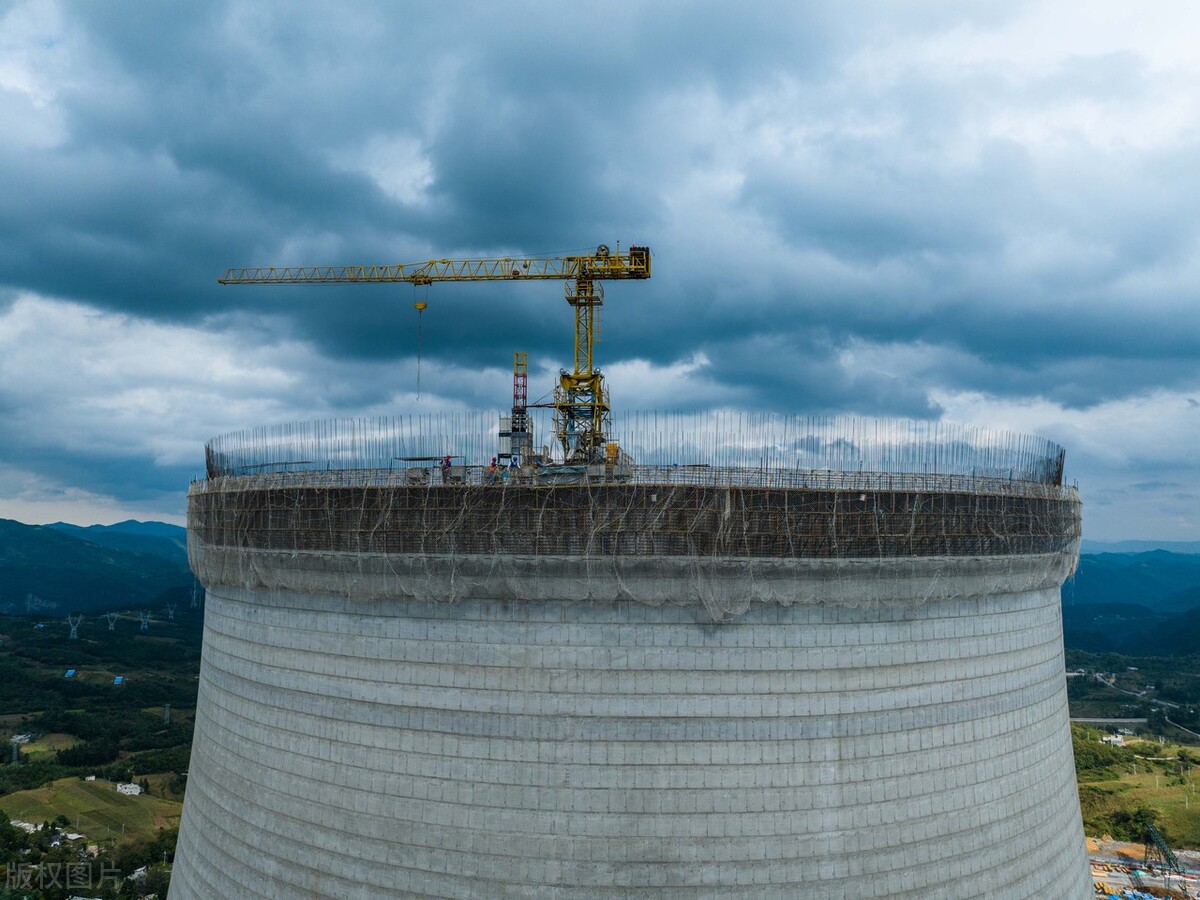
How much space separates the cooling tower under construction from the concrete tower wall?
6cm

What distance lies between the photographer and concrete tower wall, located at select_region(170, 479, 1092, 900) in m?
18.0

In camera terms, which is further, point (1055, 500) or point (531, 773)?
point (1055, 500)

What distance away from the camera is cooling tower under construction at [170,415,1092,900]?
59.1 feet

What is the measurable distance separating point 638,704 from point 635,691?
1.00ft

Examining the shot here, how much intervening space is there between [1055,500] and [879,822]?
39.3 ft

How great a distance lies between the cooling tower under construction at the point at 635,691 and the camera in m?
18.0

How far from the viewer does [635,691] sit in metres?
18.1

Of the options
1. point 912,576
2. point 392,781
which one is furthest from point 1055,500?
point 392,781

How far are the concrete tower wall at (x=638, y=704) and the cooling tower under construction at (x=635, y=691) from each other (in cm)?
6

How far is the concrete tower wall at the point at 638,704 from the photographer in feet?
59.1

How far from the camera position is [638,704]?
18.0 metres

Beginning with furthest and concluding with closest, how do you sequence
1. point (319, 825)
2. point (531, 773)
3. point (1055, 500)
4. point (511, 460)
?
point (511, 460), point (1055, 500), point (319, 825), point (531, 773)

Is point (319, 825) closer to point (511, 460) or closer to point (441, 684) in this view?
point (441, 684)

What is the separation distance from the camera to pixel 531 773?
18.1 metres
